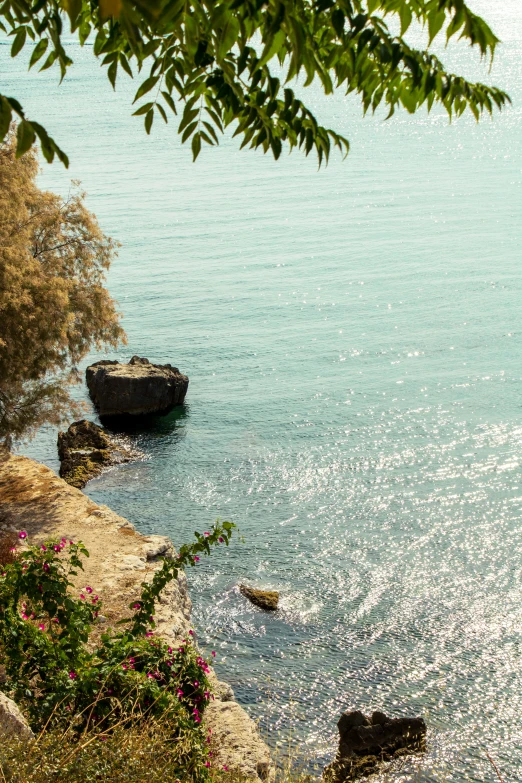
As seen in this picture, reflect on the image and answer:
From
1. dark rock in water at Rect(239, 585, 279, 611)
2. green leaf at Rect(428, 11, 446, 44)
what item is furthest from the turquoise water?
green leaf at Rect(428, 11, 446, 44)

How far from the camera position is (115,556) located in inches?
701

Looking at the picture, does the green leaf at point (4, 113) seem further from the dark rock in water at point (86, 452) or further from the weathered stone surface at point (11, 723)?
the dark rock in water at point (86, 452)

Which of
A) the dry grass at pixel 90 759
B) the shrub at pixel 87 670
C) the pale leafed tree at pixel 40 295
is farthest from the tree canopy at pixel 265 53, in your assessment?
the pale leafed tree at pixel 40 295

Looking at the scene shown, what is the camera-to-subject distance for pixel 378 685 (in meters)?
18.1

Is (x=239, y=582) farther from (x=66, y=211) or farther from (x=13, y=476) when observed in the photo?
(x=66, y=211)

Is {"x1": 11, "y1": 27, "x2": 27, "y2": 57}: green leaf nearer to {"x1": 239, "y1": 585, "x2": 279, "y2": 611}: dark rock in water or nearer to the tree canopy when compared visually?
the tree canopy

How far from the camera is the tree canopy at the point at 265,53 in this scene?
409cm

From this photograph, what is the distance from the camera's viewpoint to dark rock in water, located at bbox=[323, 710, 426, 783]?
15.1 metres

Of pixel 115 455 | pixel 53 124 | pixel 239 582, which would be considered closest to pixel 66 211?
pixel 115 455

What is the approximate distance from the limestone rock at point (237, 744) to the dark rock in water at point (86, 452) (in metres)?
16.6

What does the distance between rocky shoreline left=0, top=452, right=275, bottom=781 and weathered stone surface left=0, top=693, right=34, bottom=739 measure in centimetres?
356

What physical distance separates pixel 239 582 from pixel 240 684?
14.5 ft

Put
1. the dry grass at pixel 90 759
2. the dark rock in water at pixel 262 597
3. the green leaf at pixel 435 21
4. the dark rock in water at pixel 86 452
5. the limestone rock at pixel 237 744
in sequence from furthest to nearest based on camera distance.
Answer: the dark rock in water at pixel 86 452, the dark rock in water at pixel 262 597, the limestone rock at pixel 237 744, the dry grass at pixel 90 759, the green leaf at pixel 435 21

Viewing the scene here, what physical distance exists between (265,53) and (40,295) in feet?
66.6
